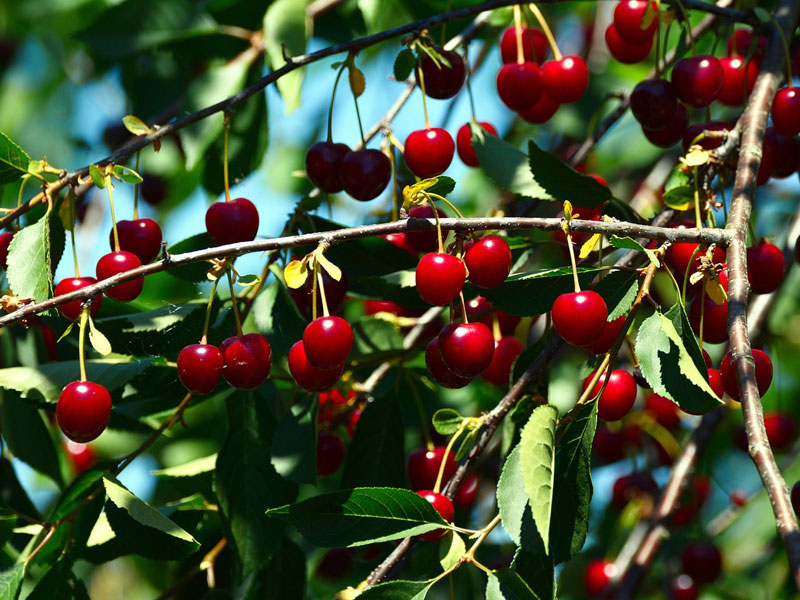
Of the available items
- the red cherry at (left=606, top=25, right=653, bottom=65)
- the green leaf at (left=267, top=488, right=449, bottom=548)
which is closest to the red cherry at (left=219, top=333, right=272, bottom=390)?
the green leaf at (left=267, top=488, right=449, bottom=548)

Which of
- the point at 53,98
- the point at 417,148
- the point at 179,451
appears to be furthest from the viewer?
the point at 53,98

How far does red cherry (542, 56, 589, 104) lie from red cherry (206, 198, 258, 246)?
0.82 m

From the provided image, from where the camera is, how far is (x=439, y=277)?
1404 millimetres

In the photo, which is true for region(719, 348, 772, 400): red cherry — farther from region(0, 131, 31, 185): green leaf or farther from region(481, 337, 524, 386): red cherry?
region(0, 131, 31, 185): green leaf

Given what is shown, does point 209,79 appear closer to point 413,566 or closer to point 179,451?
point 179,451

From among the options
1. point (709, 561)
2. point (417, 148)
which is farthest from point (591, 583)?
point (417, 148)

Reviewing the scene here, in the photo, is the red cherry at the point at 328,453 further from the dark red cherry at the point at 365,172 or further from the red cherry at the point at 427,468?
the dark red cherry at the point at 365,172

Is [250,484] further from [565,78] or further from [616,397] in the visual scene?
[565,78]

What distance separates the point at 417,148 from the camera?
6.03 feet

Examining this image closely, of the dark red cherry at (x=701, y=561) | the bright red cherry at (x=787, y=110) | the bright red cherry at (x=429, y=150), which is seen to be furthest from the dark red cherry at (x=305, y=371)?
the dark red cherry at (x=701, y=561)

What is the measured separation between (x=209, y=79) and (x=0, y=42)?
186 centimetres

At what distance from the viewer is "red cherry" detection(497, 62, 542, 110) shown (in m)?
2.09

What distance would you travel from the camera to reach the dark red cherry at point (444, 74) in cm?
187

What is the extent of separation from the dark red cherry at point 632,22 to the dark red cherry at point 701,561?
5.50 ft
